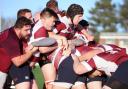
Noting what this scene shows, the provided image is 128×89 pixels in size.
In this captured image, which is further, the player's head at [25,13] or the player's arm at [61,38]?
the player's head at [25,13]

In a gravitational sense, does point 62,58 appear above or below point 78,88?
above

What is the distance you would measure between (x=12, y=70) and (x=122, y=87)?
2.09 meters

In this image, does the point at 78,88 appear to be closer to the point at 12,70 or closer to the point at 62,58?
the point at 62,58

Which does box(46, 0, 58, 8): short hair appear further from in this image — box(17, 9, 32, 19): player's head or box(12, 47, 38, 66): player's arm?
box(12, 47, 38, 66): player's arm

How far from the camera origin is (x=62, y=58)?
300 inches

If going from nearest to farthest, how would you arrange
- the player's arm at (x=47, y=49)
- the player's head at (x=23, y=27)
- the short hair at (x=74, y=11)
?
the player's head at (x=23, y=27), the player's arm at (x=47, y=49), the short hair at (x=74, y=11)

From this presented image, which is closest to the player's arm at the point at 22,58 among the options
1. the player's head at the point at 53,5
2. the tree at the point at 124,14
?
the player's head at the point at 53,5

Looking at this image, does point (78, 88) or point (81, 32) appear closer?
point (78, 88)

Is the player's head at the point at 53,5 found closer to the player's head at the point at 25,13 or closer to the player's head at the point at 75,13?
the player's head at the point at 25,13

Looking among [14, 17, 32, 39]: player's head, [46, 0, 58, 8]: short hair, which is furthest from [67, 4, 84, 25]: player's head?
[46, 0, 58, 8]: short hair

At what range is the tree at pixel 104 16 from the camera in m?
61.8

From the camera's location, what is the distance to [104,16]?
62938mm

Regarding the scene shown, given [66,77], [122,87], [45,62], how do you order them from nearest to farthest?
1. [122,87]
2. [66,77]
3. [45,62]

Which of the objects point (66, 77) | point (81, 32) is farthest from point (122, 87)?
point (81, 32)
